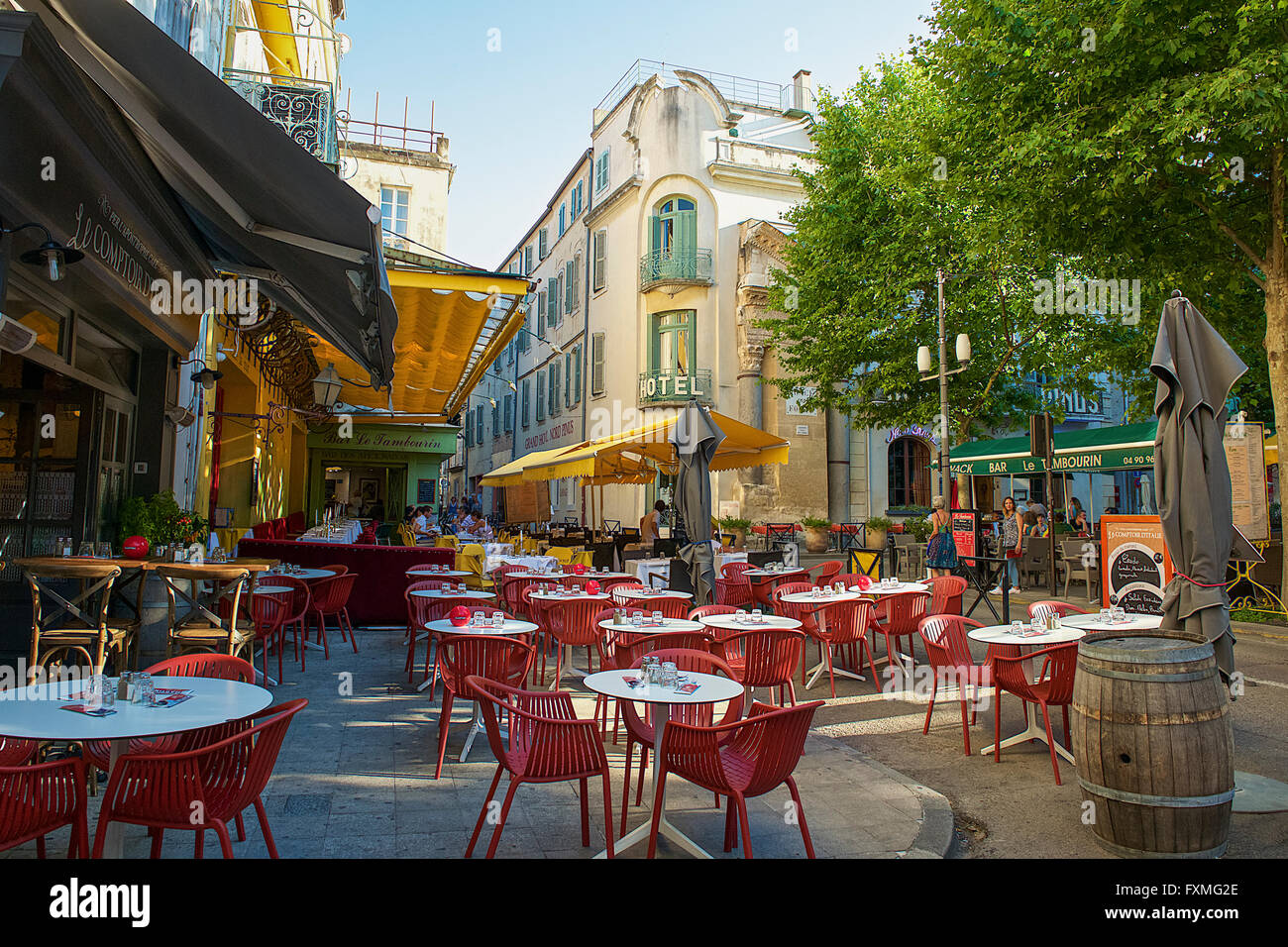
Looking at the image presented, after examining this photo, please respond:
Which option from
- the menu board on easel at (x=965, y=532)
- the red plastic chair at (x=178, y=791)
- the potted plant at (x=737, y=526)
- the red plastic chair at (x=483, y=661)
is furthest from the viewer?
the potted plant at (x=737, y=526)

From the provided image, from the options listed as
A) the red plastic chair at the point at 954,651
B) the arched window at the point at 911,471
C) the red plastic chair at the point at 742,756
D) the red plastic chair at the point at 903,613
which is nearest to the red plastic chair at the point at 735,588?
the red plastic chair at the point at 903,613

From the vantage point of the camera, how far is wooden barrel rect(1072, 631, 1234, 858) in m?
3.37

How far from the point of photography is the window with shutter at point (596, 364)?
1009 inches

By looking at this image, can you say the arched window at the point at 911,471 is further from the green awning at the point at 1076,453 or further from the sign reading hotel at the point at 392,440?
the sign reading hotel at the point at 392,440

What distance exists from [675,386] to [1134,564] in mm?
15954

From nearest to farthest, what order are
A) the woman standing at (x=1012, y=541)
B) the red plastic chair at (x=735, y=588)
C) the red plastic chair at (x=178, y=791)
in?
the red plastic chair at (x=178, y=791)
the red plastic chair at (x=735, y=588)
the woman standing at (x=1012, y=541)

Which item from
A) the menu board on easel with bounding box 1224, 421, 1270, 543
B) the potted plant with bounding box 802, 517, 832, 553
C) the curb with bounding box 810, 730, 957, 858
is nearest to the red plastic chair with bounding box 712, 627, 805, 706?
the curb with bounding box 810, 730, 957, 858

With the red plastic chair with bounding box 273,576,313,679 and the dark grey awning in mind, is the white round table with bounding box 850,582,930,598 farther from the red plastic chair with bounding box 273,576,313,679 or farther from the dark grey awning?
the red plastic chair with bounding box 273,576,313,679

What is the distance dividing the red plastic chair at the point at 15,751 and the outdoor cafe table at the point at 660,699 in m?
2.21

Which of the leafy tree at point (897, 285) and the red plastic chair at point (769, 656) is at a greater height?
the leafy tree at point (897, 285)

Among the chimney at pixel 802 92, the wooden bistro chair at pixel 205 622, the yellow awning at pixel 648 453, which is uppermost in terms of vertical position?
the chimney at pixel 802 92

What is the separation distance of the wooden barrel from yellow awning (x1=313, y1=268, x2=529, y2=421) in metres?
6.26
